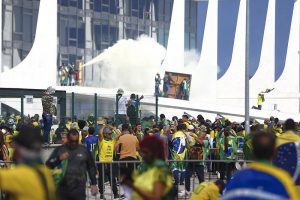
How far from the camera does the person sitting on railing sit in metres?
6.73

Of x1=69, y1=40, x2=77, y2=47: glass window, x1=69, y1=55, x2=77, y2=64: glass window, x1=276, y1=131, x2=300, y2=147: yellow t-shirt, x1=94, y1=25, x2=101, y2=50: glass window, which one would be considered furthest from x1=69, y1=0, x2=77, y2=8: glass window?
x1=276, y1=131, x2=300, y2=147: yellow t-shirt

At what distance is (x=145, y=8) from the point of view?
73.1 metres

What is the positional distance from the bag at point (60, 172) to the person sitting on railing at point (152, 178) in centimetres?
236

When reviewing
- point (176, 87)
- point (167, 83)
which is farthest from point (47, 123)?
point (176, 87)

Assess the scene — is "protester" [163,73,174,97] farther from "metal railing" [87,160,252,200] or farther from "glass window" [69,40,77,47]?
"metal railing" [87,160,252,200]

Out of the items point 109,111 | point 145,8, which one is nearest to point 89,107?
point 109,111

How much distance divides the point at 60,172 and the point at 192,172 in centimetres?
700

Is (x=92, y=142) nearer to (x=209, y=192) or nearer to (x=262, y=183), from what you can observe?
(x=209, y=192)

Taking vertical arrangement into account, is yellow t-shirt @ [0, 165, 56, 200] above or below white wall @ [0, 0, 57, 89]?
below

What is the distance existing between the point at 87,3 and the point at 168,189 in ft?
193

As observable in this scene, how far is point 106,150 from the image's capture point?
16.5 metres

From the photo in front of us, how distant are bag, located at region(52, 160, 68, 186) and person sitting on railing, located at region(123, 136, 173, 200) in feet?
7.76

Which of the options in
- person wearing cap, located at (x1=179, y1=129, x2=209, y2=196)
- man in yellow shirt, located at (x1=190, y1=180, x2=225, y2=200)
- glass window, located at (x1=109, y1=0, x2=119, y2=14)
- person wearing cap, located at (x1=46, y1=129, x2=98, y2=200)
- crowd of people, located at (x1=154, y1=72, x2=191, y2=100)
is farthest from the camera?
glass window, located at (x1=109, y1=0, x2=119, y2=14)

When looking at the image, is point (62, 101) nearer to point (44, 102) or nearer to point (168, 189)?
point (44, 102)
